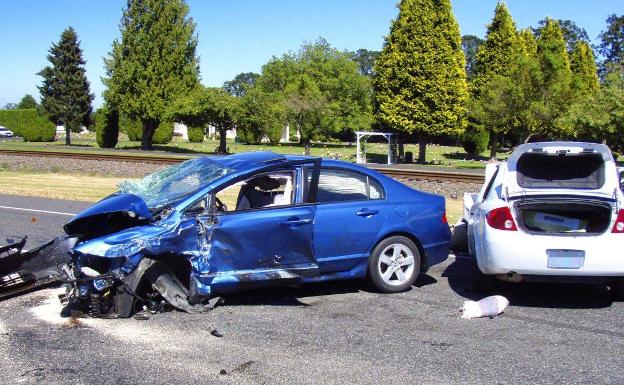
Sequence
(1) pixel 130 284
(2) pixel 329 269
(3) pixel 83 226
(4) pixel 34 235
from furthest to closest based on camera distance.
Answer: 1. (4) pixel 34 235
2. (2) pixel 329 269
3. (3) pixel 83 226
4. (1) pixel 130 284

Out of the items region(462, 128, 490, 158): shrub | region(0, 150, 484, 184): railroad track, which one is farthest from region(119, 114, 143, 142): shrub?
region(462, 128, 490, 158): shrub

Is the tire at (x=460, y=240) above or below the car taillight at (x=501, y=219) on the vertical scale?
below

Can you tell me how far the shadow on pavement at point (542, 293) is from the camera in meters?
6.99

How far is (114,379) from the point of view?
475 cm

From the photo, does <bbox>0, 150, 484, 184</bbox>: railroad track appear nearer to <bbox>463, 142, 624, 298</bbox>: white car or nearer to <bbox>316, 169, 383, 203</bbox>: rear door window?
<bbox>463, 142, 624, 298</bbox>: white car

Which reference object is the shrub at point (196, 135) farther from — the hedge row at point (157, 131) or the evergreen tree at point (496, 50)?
the evergreen tree at point (496, 50)

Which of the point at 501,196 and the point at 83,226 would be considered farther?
the point at 501,196

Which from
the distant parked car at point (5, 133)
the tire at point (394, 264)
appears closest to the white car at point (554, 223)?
the tire at point (394, 264)

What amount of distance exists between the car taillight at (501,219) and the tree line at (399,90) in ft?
71.4

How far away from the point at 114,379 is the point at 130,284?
1448 mm

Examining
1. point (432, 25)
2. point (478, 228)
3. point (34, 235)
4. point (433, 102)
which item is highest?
point (432, 25)

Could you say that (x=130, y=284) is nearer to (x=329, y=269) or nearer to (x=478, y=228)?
(x=329, y=269)

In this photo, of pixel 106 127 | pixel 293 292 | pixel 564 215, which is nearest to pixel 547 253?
pixel 564 215

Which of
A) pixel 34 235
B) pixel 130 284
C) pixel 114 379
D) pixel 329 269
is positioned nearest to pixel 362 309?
pixel 329 269
